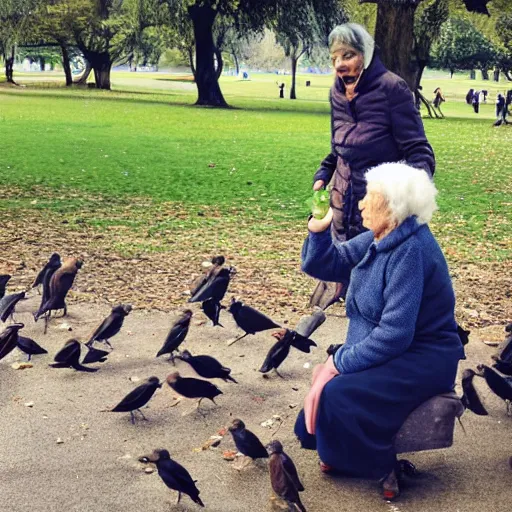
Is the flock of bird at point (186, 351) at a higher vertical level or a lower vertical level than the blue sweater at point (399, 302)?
lower

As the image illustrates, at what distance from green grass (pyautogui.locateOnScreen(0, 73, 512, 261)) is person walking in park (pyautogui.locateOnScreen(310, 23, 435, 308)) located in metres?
4.06

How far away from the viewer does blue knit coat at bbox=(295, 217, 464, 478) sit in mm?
4691

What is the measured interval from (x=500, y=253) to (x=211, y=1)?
3369cm

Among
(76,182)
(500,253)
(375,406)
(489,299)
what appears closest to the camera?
(375,406)

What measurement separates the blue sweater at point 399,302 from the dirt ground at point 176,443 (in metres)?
0.71

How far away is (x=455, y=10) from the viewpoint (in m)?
45.0

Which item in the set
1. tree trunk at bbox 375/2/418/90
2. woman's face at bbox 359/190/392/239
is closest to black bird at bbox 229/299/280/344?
woman's face at bbox 359/190/392/239

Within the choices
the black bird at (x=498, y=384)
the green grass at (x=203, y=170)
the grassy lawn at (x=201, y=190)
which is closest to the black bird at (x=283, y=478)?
the black bird at (x=498, y=384)

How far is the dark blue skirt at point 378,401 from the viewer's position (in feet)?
15.8

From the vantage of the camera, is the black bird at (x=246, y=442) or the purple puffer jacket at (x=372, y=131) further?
the purple puffer jacket at (x=372, y=131)

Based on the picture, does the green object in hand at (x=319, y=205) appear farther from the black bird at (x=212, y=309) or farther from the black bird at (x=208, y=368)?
the black bird at (x=212, y=309)

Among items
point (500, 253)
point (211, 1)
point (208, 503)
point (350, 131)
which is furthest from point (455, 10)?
point (208, 503)

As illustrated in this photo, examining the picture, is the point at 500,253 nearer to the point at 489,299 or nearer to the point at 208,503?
the point at 489,299

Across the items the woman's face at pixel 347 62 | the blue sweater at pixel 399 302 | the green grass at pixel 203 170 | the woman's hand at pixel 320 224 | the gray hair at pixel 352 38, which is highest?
the gray hair at pixel 352 38
